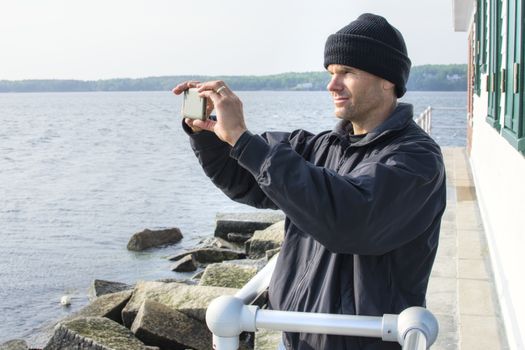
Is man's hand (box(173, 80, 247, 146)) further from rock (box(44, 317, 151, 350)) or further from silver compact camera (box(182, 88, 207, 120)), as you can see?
rock (box(44, 317, 151, 350))

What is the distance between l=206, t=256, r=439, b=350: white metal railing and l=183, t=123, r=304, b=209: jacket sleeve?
0.58 meters

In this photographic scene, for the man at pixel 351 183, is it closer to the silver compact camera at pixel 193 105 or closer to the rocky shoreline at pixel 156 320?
the silver compact camera at pixel 193 105

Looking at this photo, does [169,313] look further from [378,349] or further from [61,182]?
[61,182]

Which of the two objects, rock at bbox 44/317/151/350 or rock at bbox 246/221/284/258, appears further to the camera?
rock at bbox 246/221/284/258

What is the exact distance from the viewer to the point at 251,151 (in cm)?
191

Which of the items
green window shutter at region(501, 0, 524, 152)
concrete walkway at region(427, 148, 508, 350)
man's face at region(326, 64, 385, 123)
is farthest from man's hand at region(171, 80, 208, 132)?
concrete walkway at region(427, 148, 508, 350)

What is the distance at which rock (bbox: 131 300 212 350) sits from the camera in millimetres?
7051

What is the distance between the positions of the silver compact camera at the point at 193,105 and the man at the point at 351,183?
37 mm

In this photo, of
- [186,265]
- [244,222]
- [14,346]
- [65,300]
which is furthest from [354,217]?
[244,222]

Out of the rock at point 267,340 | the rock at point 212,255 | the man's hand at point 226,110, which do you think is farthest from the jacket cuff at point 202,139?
the rock at point 212,255

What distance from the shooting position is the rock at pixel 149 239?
51.9 feet

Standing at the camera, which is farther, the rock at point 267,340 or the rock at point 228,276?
the rock at point 228,276

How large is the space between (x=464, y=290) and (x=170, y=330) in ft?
9.09

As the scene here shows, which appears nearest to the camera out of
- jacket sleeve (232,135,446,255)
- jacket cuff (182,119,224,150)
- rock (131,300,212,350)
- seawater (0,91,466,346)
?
jacket sleeve (232,135,446,255)
